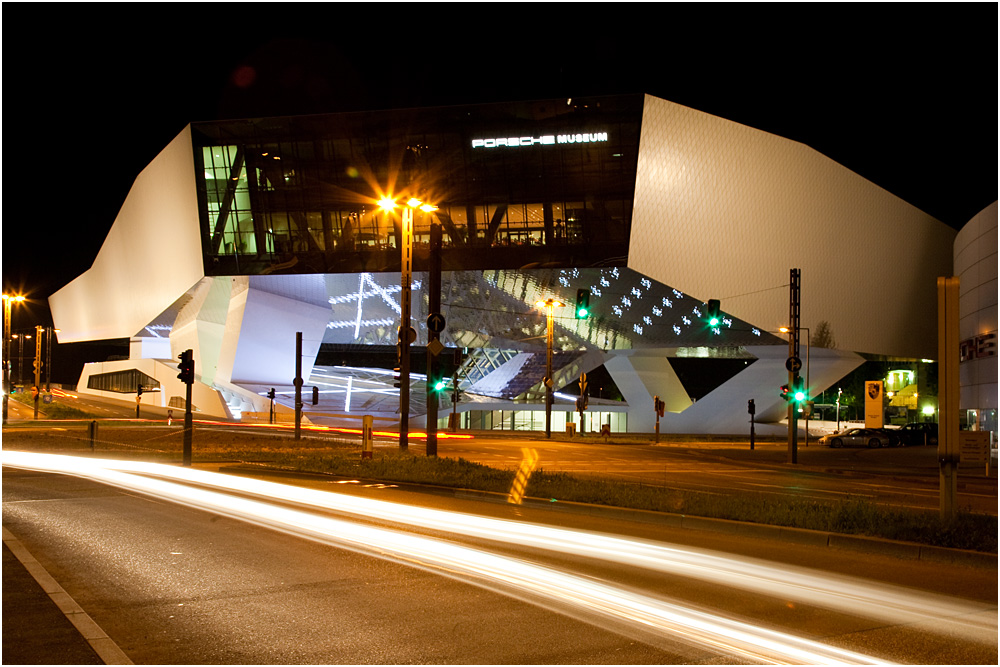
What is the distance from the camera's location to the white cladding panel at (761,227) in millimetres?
47250

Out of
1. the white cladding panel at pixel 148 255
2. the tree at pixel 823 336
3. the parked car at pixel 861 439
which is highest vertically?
the white cladding panel at pixel 148 255

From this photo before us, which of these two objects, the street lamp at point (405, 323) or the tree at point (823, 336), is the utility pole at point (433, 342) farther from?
the tree at point (823, 336)

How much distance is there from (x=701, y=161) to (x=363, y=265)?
21251 millimetres

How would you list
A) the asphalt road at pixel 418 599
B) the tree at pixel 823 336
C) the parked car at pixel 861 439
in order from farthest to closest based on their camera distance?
the tree at pixel 823 336 < the parked car at pixel 861 439 < the asphalt road at pixel 418 599

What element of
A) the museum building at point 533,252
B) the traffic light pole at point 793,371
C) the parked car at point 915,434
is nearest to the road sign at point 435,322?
the traffic light pole at point 793,371

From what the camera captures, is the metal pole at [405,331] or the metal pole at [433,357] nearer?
the metal pole at [433,357]

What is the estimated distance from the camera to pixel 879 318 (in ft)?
188

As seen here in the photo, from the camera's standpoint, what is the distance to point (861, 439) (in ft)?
153

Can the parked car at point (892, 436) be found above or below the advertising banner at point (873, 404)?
below

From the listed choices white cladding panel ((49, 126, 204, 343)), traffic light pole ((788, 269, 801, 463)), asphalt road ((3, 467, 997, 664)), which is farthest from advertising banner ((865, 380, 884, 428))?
white cladding panel ((49, 126, 204, 343))

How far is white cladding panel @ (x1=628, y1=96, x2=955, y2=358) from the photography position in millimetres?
47250

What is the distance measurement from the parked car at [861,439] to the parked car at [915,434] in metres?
2.41

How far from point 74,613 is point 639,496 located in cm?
924

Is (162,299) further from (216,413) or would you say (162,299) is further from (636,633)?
(636,633)
